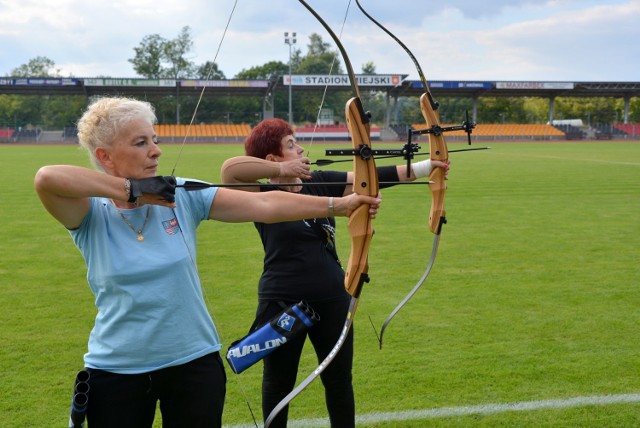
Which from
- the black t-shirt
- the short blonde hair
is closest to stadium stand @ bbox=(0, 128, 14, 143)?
the black t-shirt

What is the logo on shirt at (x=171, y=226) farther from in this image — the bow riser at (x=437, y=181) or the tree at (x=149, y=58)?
the tree at (x=149, y=58)

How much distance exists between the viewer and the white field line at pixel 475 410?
3502 mm

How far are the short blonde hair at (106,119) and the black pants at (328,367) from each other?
111 centimetres

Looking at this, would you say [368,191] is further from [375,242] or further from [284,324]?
[375,242]

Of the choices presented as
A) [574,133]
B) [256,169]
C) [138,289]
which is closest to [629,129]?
[574,133]

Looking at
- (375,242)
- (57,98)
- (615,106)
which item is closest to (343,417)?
(375,242)

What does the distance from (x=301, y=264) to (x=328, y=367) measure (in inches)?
18.2

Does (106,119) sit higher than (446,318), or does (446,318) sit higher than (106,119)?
(106,119)

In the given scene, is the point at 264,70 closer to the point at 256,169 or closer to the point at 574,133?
the point at 574,133

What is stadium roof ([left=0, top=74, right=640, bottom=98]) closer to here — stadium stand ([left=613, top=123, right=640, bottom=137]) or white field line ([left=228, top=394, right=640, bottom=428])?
stadium stand ([left=613, top=123, right=640, bottom=137])

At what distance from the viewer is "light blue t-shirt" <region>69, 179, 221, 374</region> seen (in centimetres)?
200

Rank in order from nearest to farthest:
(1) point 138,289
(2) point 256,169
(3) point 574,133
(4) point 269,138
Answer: (1) point 138,289, (2) point 256,169, (4) point 269,138, (3) point 574,133

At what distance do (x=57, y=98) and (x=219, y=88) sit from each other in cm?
2306

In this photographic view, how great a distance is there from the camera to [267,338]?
2.62 metres
